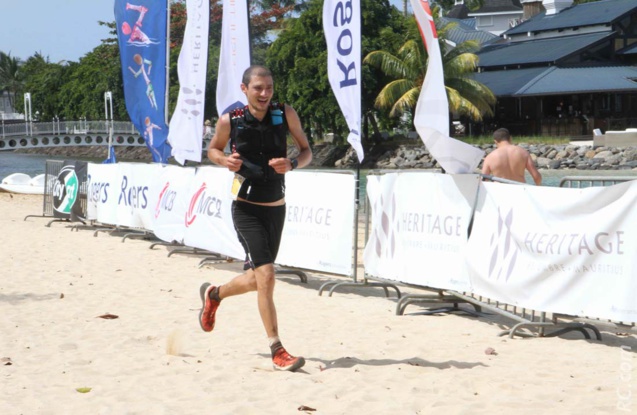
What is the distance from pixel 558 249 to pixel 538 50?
59.9 m

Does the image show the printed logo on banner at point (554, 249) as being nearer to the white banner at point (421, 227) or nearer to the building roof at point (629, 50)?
the white banner at point (421, 227)

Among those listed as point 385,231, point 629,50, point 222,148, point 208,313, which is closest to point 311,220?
point 385,231

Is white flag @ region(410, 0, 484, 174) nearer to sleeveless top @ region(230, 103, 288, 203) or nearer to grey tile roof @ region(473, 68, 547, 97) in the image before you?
sleeveless top @ region(230, 103, 288, 203)

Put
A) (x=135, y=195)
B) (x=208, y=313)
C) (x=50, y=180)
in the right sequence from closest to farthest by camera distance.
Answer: (x=208, y=313)
(x=135, y=195)
(x=50, y=180)

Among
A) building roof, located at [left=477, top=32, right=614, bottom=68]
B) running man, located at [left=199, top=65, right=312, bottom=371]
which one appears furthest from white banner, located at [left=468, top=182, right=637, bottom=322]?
building roof, located at [left=477, top=32, right=614, bottom=68]

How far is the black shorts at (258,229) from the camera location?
7.13 metres

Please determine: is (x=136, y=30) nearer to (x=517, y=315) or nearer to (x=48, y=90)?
(x=517, y=315)

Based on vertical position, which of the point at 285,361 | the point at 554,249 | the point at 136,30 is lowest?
the point at 285,361

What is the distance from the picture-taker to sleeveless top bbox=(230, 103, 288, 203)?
282 inches

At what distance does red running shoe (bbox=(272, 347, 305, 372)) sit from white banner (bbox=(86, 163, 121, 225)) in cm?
1132

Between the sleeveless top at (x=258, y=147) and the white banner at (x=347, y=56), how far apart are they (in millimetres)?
4154

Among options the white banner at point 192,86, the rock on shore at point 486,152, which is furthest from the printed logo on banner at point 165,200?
the rock on shore at point 486,152

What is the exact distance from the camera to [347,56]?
1142cm

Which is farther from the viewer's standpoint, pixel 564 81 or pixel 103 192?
pixel 564 81
